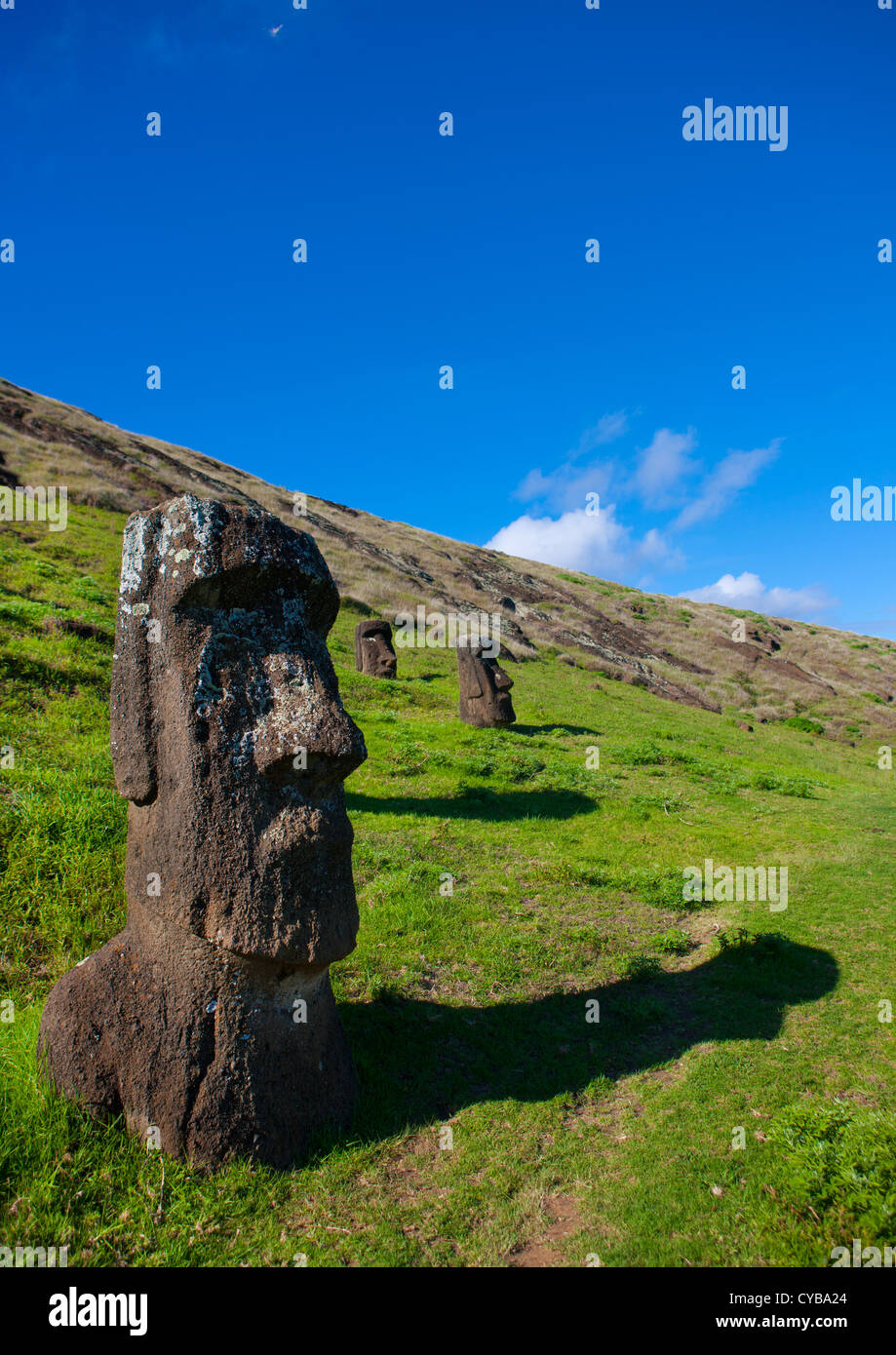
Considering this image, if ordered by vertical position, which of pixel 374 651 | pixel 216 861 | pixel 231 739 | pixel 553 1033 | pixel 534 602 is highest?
pixel 534 602

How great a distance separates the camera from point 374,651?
83.4ft

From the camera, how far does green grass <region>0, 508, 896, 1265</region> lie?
4344 mm

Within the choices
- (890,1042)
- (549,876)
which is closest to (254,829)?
(890,1042)

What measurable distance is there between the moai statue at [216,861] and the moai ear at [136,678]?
1 centimetres

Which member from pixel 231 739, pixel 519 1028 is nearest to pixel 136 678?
pixel 231 739

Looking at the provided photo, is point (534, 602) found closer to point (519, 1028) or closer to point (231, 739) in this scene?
point (519, 1028)

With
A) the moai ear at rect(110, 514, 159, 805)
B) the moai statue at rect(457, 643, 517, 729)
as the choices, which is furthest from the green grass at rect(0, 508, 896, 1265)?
the moai statue at rect(457, 643, 517, 729)

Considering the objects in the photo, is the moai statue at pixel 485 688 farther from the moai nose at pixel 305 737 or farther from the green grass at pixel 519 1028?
the moai nose at pixel 305 737

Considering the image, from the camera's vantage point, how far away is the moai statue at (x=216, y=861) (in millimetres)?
4793

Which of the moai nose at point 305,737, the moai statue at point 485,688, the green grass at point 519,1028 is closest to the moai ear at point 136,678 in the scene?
the moai nose at point 305,737

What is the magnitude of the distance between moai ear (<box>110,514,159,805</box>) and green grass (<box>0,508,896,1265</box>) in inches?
81.0

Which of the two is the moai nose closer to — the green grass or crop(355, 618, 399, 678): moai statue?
the green grass

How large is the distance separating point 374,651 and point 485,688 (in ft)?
20.7
